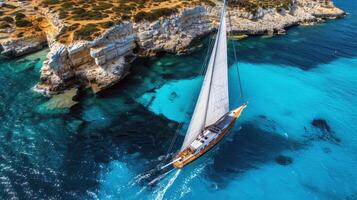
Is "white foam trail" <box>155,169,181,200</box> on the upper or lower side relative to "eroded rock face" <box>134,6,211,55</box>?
lower

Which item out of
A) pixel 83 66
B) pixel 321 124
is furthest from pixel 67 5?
pixel 321 124

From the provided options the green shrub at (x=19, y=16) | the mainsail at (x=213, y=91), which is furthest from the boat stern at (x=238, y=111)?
the green shrub at (x=19, y=16)

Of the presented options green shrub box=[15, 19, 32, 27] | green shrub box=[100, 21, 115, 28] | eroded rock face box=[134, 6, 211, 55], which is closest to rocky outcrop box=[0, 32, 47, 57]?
green shrub box=[15, 19, 32, 27]

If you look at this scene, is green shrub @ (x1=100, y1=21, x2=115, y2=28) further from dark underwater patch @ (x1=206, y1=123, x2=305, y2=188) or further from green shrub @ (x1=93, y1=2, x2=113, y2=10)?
dark underwater patch @ (x1=206, y1=123, x2=305, y2=188)

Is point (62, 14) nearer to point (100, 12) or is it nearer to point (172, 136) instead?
point (100, 12)

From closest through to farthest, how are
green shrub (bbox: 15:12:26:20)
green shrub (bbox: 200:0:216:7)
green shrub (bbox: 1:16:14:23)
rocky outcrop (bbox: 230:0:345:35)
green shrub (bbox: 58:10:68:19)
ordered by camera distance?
green shrub (bbox: 58:10:68:19)
green shrub (bbox: 1:16:14:23)
green shrub (bbox: 15:12:26:20)
green shrub (bbox: 200:0:216:7)
rocky outcrop (bbox: 230:0:345:35)

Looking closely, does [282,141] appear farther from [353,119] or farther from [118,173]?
[118,173]

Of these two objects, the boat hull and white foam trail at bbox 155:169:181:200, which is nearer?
white foam trail at bbox 155:169:181:200
